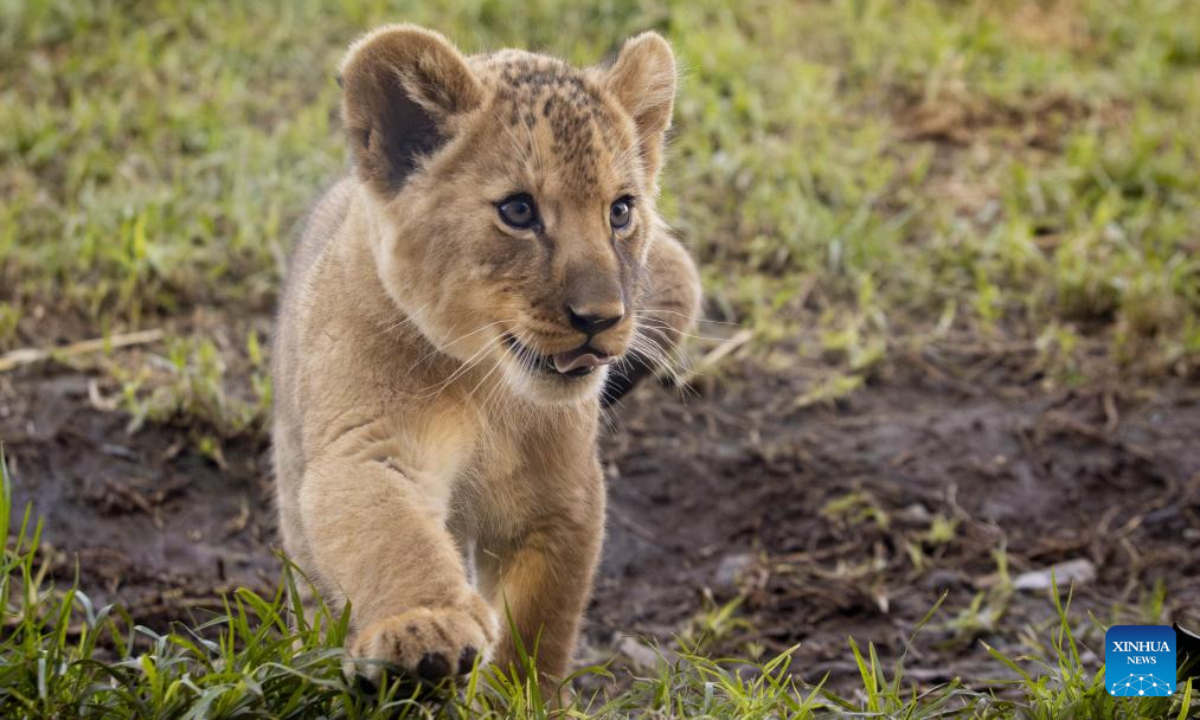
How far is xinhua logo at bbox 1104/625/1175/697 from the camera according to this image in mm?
4102

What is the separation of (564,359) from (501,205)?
45 cm

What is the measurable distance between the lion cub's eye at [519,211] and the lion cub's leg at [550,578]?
2.51ft

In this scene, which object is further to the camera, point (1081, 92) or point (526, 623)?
point (1081, 92)

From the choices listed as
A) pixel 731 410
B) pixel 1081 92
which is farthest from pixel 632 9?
pixel 731 410

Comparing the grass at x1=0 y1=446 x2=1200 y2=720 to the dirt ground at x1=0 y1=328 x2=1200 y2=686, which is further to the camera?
the dirt ground at x1=0 y1=328 x2=1200 y2=686

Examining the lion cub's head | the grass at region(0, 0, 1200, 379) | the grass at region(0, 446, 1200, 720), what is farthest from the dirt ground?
the lion cub's head

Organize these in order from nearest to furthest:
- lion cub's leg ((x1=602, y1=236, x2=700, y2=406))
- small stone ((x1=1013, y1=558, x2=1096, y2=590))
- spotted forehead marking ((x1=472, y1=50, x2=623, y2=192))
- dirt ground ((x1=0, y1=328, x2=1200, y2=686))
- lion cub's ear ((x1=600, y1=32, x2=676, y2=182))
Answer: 1. spotted forehead marking ((x1=472, y1=50, x2=623, y2=192))
2. lion cub's ear ((x1=600, y1=32, x2=676, y2=182))
3. lion cub's leg ((x1=602, y1=236, x2=700, y2=406))
4. dirt ground ((x1=0, y1=328, x2=1200, y2=686))
5. small stone ((x1=1013, y1=558, x2=1096, y2=590))

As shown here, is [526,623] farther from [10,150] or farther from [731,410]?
[10,150]

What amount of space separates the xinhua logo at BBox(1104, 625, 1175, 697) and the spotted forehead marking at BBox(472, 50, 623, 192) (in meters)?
1.87

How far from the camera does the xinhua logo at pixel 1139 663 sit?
4.10 metres

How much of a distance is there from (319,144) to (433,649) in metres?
5.16

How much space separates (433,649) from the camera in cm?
355

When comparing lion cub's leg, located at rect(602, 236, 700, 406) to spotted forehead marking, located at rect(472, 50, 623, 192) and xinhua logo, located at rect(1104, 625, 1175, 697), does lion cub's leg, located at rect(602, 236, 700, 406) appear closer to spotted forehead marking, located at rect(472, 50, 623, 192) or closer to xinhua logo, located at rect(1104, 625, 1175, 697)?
spotted forehead marking, located at rect(472, 50, 623, 192)

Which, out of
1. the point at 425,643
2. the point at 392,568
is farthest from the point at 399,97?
the point at 425,643
